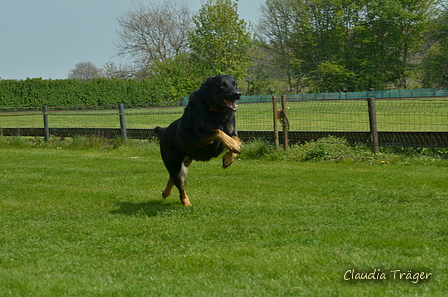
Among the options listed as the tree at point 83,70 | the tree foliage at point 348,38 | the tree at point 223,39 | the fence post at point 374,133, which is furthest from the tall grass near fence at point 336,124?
the tree at point 83,70

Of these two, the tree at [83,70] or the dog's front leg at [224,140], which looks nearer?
the dog's front leg at [224,140]

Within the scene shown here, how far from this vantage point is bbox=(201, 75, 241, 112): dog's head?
616 cm

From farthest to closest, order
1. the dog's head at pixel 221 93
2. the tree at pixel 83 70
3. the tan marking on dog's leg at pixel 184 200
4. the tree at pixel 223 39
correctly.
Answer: the tree at pixel 83 70 < the tree at pixel 223 39 < the tan marking on dog's leg at pixel 184 200 < the dog's head at pixel 221 93

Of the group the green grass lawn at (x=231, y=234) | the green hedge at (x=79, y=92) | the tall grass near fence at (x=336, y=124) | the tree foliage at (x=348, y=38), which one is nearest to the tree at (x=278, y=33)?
the tree foliage at (x=348, y=38)

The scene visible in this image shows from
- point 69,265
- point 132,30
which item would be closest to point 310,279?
point 69,265

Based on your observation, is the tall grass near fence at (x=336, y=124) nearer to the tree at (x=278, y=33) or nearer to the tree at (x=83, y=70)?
the tree at (x=278, y=33)

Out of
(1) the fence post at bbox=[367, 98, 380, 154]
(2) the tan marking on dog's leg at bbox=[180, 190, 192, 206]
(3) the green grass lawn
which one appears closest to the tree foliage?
(1) the fence post at bbox=[367, 98, 380, 154]

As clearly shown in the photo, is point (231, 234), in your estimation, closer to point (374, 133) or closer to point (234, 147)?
point (234, 147)

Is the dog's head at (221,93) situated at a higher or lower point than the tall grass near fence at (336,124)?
higher

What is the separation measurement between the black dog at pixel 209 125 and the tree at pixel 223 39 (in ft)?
151

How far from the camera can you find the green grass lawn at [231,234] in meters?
3.75

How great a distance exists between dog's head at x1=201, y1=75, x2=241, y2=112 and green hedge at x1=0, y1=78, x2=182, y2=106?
3776 cm

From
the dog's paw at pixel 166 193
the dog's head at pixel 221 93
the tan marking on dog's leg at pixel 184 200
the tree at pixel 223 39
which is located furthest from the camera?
the tree at pixel 223 39

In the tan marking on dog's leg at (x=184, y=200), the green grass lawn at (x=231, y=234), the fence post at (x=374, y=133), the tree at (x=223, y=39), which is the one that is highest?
the tree at (x=223, y=39)
